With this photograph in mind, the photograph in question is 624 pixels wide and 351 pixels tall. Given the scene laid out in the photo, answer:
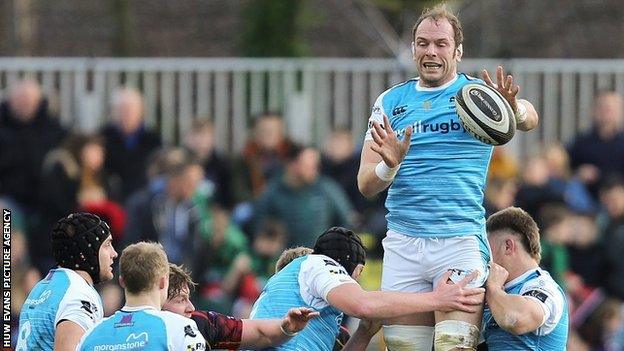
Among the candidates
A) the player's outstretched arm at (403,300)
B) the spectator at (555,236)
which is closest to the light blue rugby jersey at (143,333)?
the player's outstretched arm at (403,300)

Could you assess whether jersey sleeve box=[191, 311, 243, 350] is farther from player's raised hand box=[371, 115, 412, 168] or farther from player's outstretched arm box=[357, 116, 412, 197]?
player's raised hand box=[371, 115, 412, 168]

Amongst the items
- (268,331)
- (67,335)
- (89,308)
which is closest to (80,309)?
(89,308)

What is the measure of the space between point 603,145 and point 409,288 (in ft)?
24.8

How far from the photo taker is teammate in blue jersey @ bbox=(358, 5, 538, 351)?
30.5 ft

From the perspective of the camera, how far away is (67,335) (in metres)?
9.16

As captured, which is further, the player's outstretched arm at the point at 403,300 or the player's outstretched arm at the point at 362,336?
the player's outstretched arm at the point at 362,336

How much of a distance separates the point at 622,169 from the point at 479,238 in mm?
7423

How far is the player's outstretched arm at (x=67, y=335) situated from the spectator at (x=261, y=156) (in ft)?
23.4

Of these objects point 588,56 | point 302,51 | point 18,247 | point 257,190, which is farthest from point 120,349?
point 588,56

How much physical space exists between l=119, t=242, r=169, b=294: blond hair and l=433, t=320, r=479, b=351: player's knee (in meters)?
1.52

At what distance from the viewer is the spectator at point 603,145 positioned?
16469 mm

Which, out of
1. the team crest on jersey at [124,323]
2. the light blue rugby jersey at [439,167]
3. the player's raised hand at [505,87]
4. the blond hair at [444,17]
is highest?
the blond hair at [444,17]

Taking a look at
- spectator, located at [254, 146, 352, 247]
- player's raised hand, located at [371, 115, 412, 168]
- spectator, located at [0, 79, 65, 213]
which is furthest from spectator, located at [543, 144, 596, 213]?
player's raised hand, located at [371, 115, 412, 168]

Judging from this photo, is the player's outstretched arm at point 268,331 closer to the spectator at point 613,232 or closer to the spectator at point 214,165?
the spectator at point 214,165
